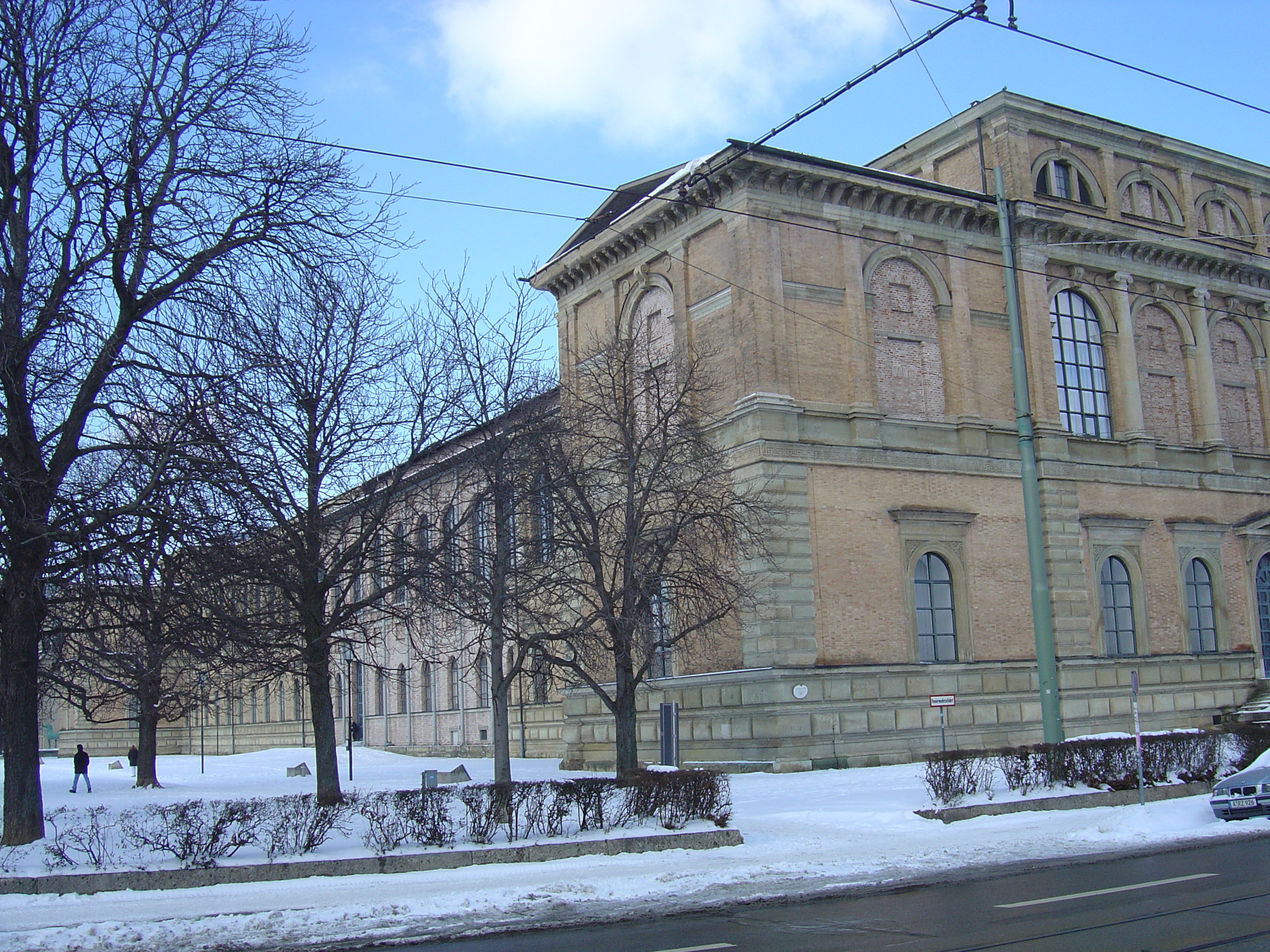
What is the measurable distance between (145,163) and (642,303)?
881 inches

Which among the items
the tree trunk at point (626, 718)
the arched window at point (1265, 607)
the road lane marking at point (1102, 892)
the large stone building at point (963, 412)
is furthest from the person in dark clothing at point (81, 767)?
the arched window at point (1265, 607)

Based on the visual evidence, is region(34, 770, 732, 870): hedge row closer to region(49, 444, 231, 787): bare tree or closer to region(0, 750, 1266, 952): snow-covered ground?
region(0, 750, 1266, 952): snow-covered ground

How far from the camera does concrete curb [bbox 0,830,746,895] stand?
559 inches

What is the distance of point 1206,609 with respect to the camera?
4078 cm

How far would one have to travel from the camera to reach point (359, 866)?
49.8ft

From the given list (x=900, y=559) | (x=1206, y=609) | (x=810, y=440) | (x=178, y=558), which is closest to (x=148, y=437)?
(x=178, y=558)

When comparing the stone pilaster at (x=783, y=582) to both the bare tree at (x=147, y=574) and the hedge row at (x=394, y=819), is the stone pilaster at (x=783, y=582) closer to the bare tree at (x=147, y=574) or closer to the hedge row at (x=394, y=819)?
the hedge row at (x=394, y=819)

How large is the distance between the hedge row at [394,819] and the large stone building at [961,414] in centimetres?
1378

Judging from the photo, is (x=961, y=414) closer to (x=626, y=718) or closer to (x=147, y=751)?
(x=626, y=718)

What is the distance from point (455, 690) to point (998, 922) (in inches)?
1780

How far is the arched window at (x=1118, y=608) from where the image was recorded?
38.1m

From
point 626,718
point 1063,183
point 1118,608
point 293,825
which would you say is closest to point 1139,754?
point 626,718

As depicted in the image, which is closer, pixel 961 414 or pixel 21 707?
pixel 21 707

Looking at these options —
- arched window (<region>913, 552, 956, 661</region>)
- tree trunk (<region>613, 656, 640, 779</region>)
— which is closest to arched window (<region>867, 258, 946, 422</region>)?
arched window (<region>913, 552, 956, 661</region>)
